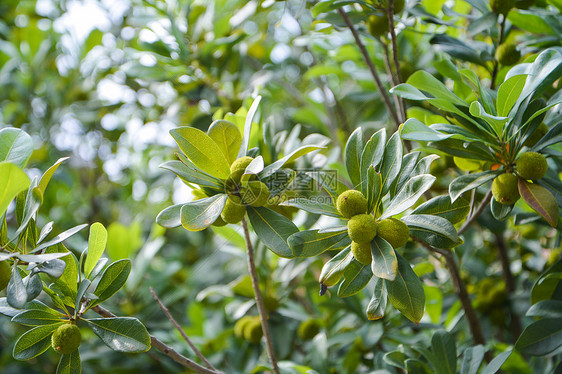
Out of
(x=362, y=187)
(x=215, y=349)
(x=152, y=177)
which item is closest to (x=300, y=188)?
(x=362, y=187)

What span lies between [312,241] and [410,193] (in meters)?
0.18

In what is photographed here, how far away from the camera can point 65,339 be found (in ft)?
2.41

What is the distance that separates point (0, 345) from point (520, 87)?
2.29 meters

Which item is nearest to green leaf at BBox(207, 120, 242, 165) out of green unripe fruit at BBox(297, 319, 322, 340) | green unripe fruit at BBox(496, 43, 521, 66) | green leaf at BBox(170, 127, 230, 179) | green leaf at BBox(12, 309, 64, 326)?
green leaf at BBox(170, 127, 230, 179)

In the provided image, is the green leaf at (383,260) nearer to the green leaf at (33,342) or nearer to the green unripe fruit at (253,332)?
the green leaf at (33,342)

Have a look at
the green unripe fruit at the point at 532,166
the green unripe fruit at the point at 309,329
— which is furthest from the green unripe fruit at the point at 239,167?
the green unripe fruit at the point at 309,329

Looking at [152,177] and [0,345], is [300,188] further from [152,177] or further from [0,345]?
[0,345]

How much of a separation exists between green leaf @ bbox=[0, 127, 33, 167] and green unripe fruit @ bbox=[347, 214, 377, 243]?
545mm

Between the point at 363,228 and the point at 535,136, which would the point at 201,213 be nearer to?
the point at 363,228

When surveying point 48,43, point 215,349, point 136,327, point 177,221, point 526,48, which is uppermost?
point 526,48

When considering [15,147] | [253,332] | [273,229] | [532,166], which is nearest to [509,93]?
[532,166]

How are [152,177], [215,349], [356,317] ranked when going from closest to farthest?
[356,317] < [215,349] < [152,177]

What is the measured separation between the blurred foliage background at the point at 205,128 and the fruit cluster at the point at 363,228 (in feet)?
1.08

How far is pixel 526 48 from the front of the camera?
1.10 m
